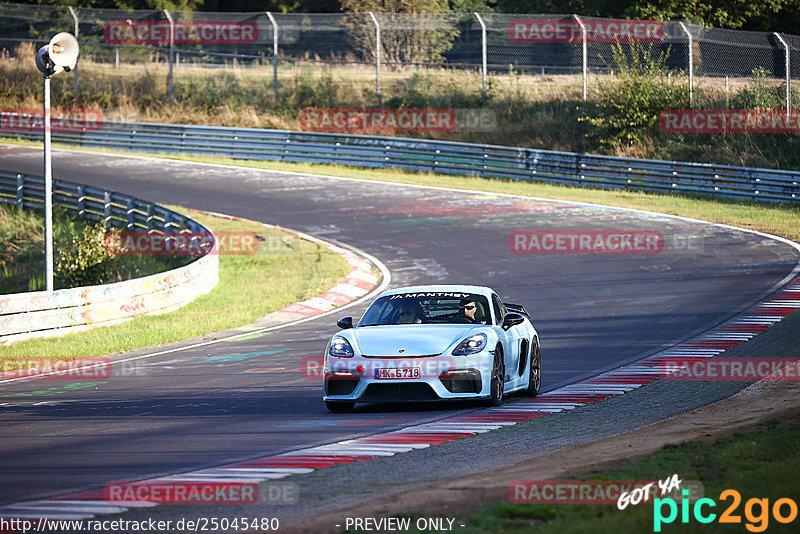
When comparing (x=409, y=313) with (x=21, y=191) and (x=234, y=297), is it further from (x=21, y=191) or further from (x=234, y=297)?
(x=21, y=191)

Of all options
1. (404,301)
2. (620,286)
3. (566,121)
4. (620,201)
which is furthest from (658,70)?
(404,301)

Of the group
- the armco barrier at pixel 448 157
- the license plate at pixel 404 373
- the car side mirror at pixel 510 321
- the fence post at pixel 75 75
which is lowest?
the license plate at pixel 404 373

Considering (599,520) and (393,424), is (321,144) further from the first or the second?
(599,520)

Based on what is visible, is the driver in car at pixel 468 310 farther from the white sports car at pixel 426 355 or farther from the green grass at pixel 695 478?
the green grass at pixel 695 478

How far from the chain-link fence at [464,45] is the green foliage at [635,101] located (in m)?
0.47

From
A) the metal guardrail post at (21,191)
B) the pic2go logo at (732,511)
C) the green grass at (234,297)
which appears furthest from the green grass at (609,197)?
the pic2go logo at (732,511)

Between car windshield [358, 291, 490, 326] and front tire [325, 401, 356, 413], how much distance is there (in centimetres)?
115

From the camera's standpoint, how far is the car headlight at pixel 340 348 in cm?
1095

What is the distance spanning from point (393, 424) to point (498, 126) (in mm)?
32751

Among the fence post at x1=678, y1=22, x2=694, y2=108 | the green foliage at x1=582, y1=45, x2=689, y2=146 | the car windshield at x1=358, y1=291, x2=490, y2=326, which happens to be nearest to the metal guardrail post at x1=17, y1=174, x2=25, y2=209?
the green foliage at x1=582, y1=45, x2=689, y2=146

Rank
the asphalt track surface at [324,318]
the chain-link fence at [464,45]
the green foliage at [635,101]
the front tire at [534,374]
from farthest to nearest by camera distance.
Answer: the green foliage at [635,101]
the chain-link fence at [464,45]
the front tire at [534,374]
the asphalt track surface at [324,318]

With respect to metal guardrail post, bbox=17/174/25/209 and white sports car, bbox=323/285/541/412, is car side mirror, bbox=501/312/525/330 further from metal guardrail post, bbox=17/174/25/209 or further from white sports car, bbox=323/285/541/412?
metal guardrail post, bbox=17/174/25/209

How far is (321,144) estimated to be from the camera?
4028 cm

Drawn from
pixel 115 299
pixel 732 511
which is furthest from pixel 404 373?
pixel 115 299
